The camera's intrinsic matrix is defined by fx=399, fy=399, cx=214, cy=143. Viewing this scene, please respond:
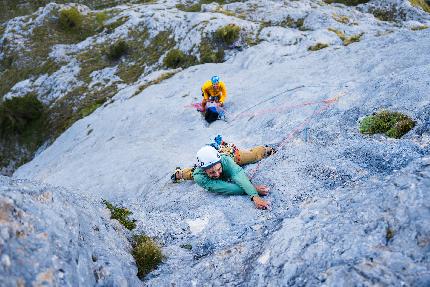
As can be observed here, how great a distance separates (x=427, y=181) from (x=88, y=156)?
2200 centimetres

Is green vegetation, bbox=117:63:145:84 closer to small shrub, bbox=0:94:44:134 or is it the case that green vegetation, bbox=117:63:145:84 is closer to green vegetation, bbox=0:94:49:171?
green vegetation, bbox=0:94:49:171

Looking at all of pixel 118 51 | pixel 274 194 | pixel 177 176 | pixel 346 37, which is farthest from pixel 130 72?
pixel 274 194

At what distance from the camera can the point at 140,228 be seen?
11.1 metres

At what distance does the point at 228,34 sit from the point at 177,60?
609 centimetres

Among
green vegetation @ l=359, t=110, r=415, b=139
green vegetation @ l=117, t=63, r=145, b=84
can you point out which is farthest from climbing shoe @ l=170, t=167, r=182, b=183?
green vegetation @ l=117, t=63, r=145, b=84

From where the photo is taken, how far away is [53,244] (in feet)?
23.1

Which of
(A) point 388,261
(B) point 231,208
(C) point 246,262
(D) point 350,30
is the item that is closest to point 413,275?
(A) point 388,261

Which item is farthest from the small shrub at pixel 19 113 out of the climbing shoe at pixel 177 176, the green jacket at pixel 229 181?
the green jacket at pixel 229 181

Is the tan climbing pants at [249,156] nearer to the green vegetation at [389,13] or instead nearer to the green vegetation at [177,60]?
the green vegetation at [177,60]

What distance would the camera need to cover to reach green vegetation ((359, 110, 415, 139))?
12211 millimetres

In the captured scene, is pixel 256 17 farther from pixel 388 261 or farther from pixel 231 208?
pixel 388 261

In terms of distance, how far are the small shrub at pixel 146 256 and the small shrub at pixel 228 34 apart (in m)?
33.4

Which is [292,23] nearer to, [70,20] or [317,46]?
[317,46]

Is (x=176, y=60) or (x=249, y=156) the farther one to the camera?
(x=176, y=60)
